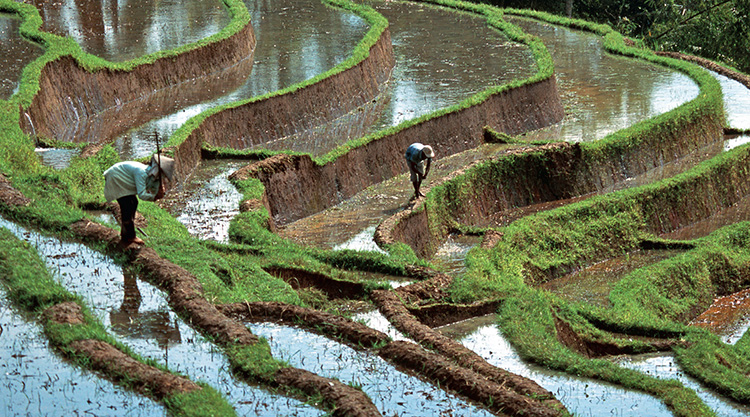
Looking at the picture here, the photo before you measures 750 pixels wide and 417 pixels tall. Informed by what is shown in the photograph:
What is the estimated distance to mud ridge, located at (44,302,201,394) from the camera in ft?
25.9

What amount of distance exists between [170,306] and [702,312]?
10.1 meters

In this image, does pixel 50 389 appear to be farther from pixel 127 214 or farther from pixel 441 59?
pixel 441 59

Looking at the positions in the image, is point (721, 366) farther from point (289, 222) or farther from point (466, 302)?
point (289, 222)

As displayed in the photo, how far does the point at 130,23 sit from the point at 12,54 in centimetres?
585

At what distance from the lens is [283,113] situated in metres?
20.3

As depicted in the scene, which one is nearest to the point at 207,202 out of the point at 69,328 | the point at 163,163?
the point at 163,163

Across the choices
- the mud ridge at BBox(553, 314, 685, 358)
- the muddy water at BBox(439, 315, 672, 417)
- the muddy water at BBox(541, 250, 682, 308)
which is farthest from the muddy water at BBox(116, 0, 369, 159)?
the muddy water at BBox(439, 315, 672, 417)

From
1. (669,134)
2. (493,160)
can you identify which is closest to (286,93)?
(493,160)

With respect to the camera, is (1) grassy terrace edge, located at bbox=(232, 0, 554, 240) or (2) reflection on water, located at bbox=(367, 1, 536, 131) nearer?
(1) grassy terrace edge, located at bbox=(232, 0, 554, 240)

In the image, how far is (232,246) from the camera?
1234 cm

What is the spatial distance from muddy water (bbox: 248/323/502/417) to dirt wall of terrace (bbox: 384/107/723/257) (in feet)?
18.2

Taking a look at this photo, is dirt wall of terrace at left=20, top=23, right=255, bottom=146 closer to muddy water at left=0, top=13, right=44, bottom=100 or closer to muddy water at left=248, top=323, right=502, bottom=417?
muddy water at left=0, top=13, right=44, bottom=100

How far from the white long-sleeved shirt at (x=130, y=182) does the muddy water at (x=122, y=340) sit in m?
0.92

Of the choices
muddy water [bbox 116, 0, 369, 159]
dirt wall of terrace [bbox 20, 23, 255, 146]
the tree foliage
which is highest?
dirt wall of terrace [bbox 20, 23, 255, 146]
